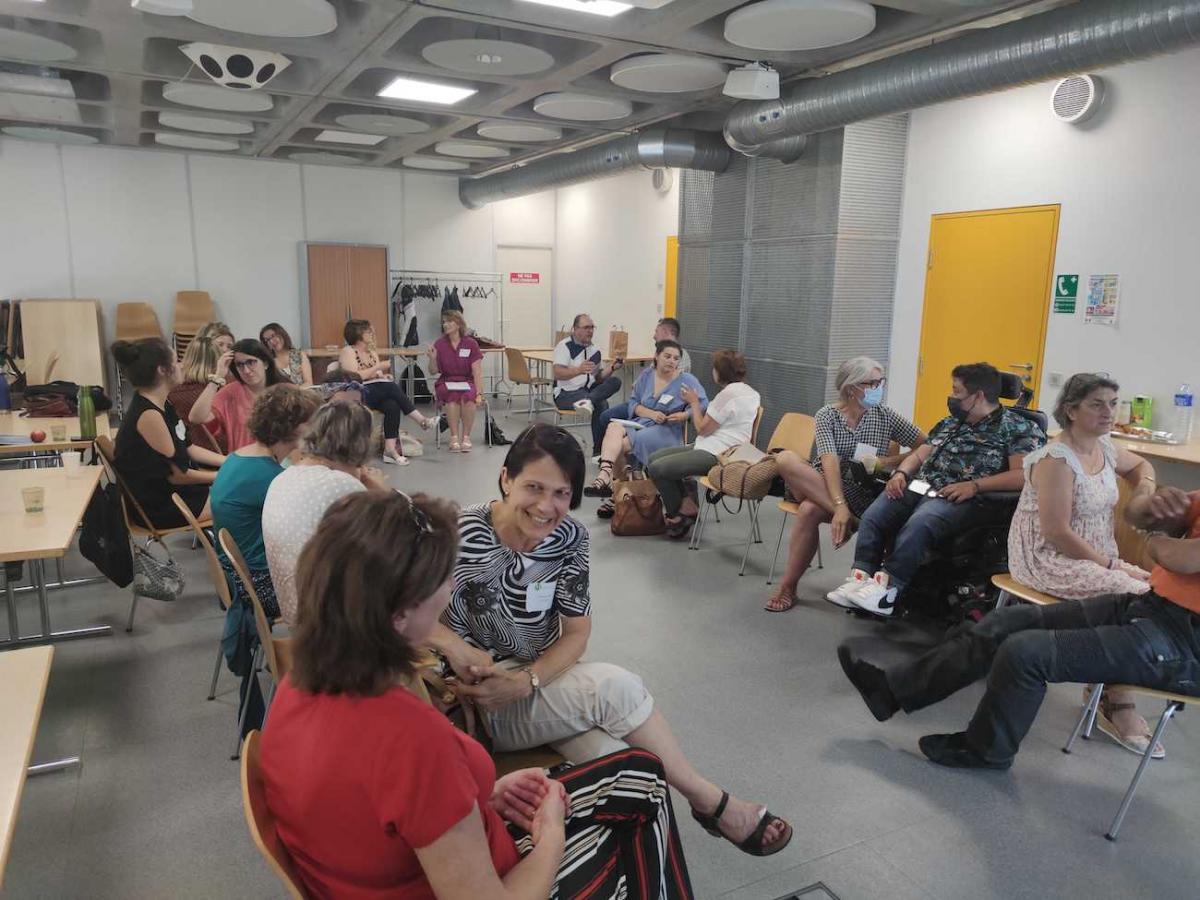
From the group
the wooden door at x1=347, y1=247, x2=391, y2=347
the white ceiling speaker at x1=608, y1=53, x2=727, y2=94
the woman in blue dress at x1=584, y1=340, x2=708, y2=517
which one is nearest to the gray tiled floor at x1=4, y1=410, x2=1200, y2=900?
the woman in blue dress at x1=584, y1=340, x2=708, y2=517

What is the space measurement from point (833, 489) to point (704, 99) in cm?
370

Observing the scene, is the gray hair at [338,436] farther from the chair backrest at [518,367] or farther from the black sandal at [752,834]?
the chair backrest at [518,367]

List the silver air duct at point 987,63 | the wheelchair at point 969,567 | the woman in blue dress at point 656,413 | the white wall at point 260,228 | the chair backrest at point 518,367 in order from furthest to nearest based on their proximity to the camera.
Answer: the chair backrest at point 518,367
the white wall at point 260,228
the woman in blue dress at point 656,413
the wheelchair at point 969,567
the silver air duct at point 987,63

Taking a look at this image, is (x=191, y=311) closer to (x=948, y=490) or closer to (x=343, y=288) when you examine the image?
(x=343, y=288)

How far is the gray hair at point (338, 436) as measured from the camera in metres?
2.62

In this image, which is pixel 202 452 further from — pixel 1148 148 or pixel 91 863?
pixel 1148 148

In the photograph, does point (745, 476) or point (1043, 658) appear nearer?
point (1043, 658)

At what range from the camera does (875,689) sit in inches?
113

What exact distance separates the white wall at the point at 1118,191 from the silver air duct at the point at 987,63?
129cm

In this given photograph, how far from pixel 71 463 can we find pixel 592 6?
348 cm

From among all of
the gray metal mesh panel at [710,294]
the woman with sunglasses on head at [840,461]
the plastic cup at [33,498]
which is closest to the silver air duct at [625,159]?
the gray metal mesh panel at [710,294]

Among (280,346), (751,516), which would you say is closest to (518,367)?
(280,346)

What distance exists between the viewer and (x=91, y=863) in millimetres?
2266

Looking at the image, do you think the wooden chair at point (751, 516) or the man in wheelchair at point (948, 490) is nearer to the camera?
the man in wheelchair at point (948, 490)
